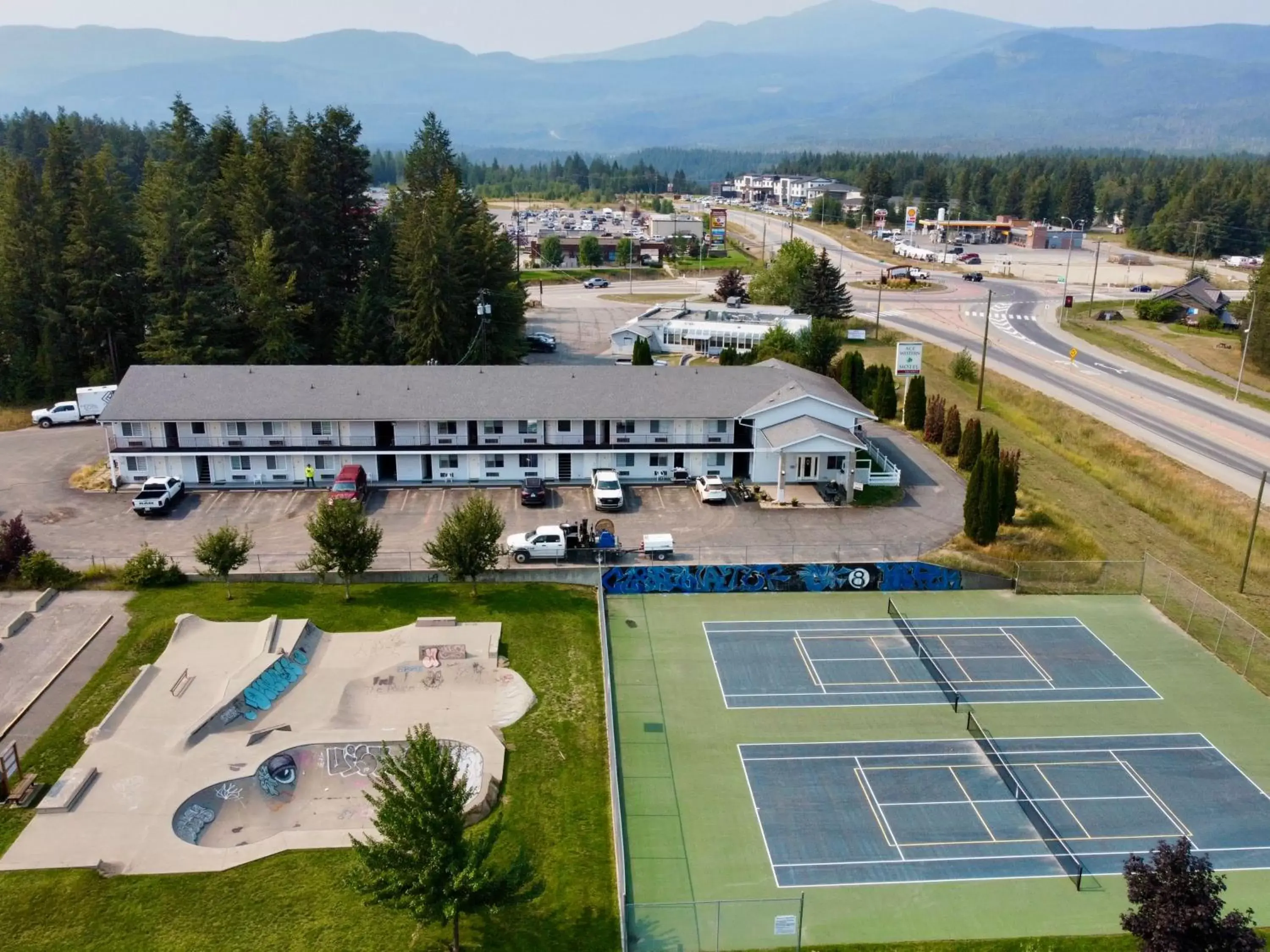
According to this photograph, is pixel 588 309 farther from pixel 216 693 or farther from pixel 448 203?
pixel 216 693

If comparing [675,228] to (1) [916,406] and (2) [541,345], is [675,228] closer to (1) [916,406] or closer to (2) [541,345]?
(2) [541,345]

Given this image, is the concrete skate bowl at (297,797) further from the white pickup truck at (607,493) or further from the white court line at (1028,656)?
the white court line at (1028,656)

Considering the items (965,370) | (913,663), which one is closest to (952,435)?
(965,370)

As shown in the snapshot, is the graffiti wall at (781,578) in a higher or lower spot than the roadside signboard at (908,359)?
lower

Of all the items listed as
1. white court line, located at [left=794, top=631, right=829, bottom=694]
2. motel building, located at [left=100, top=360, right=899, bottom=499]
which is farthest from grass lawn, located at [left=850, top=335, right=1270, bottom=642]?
white court line, located at [left=794, top=631, right=829, bottom=694]

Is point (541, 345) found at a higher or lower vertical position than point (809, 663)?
higher

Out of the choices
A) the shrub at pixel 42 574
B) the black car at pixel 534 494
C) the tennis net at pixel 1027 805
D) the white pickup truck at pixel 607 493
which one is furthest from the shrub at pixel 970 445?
the shrub at pixel 42 574

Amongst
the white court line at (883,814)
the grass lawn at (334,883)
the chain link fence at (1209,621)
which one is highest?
the chain link fence at (1209,621)
